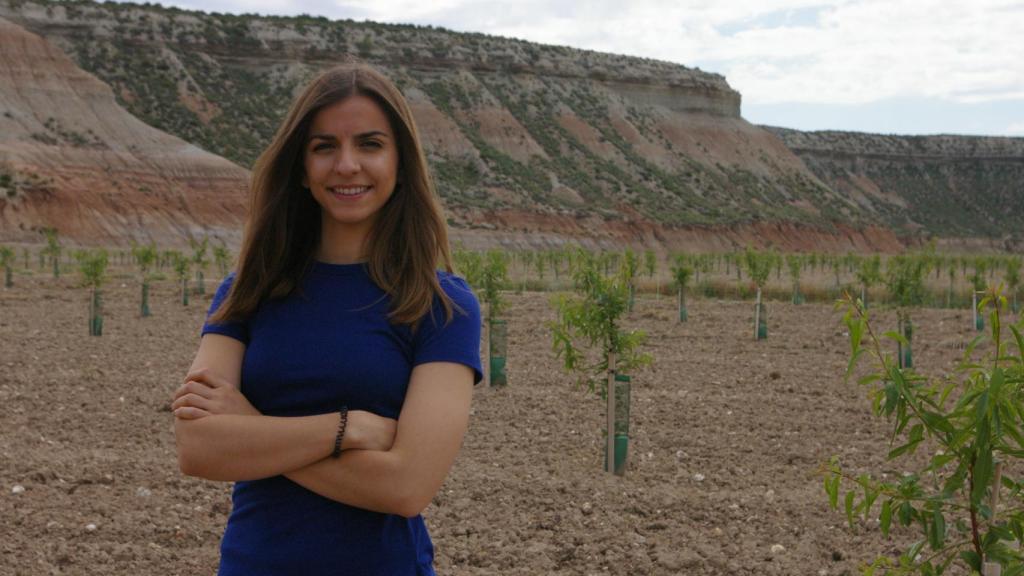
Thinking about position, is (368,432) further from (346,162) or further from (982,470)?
(982,470)

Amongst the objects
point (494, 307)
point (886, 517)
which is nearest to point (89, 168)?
point (494, 307)

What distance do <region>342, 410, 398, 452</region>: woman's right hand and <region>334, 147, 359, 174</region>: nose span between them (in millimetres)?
580

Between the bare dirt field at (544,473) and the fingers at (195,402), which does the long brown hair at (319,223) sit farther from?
the bare dirt field at (544,473)

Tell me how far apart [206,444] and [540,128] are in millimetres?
77253

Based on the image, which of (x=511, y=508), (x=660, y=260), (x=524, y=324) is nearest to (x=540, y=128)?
(x=660, y=260)

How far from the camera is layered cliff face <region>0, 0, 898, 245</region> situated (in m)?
65.0

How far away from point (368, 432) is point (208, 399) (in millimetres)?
393

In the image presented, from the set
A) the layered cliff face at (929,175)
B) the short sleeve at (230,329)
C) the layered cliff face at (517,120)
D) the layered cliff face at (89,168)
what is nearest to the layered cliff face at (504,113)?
the layered cliff face at (517,120)

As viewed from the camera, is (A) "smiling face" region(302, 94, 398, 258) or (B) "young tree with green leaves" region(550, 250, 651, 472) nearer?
(A) "smiling face" region(302, 94, 398, 258)

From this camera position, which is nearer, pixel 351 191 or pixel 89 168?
pixel 351 191

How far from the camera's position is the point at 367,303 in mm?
2297

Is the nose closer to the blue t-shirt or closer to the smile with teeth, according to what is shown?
the smile with teeth

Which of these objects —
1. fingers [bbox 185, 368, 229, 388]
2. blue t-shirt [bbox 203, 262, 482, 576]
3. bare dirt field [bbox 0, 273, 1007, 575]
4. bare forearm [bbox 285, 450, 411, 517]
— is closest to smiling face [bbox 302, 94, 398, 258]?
blue t-shirt [bbox 203, 262, 482, 576]

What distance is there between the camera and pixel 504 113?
77.3 meters
